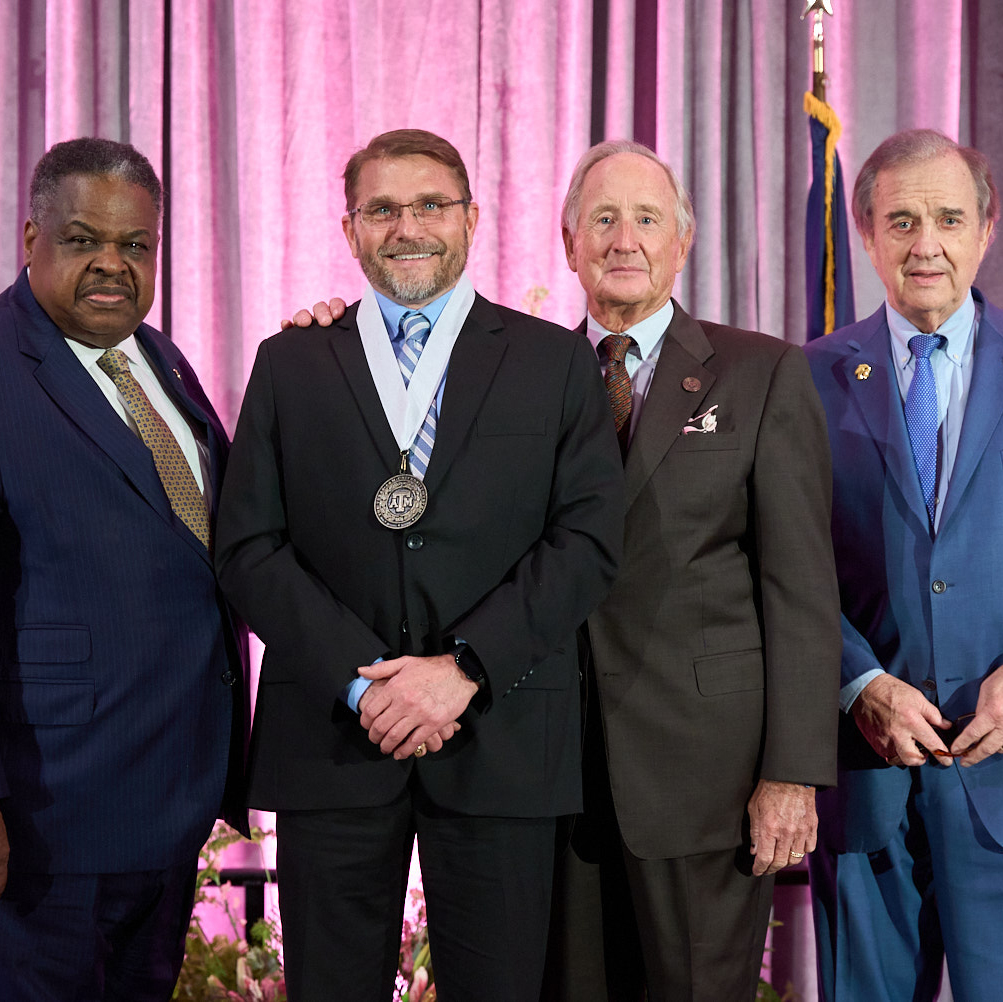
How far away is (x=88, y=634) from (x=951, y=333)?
6.08 feet

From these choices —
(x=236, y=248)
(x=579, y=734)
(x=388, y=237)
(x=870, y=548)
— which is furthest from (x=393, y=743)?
(x=236, y=248)

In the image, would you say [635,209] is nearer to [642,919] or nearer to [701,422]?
[701,422]

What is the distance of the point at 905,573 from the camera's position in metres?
2.29

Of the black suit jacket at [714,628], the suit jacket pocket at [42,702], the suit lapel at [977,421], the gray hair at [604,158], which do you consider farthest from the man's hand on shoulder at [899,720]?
the suit jacket pocket at [42,702]

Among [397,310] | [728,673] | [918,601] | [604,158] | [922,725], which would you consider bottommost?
[922,725]

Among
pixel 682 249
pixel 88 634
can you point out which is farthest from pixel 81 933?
pixel 682 249

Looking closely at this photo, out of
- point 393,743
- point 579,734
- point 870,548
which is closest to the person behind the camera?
point 393,743

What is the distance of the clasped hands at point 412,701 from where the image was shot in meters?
1.75

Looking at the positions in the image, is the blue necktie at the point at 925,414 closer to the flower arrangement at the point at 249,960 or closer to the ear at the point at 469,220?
the ear at the point at 469,220

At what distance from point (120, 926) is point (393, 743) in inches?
29.8

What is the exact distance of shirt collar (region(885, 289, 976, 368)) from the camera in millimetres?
2406

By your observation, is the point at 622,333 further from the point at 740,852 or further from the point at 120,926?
the point at 120,926

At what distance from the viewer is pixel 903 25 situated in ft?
11.7

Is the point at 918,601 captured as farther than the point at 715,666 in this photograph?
Yes
